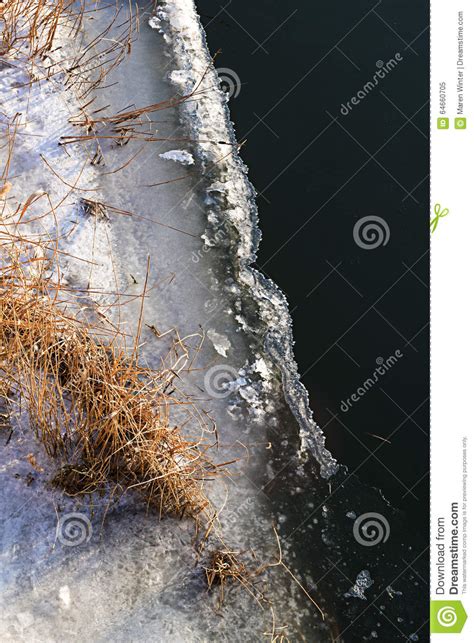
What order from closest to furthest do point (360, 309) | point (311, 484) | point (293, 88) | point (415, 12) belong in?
point (311, 484), point (360, 309), point (293, 88), point (415, 12)

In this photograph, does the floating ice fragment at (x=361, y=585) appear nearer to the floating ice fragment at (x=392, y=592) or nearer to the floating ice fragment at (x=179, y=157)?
the floating ice fragment at (x=392, y=592)

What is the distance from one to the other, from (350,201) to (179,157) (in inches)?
36.5

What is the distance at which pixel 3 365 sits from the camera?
3.13 meters

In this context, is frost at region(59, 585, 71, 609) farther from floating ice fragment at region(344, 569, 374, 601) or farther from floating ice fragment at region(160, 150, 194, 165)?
floating ice fragment at region(160, 150, 194, 165)

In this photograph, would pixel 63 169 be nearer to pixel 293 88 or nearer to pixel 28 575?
pixel 293 88

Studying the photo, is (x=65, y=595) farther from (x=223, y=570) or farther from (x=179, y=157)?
(x=179, y=157)

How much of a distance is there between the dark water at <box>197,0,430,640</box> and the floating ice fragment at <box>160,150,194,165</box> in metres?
0.34

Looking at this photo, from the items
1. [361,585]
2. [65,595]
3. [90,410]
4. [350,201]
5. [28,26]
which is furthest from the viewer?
[28,26]

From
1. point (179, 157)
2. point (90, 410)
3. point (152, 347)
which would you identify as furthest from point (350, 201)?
point (90, 410)

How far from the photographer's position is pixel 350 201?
13.7 feet

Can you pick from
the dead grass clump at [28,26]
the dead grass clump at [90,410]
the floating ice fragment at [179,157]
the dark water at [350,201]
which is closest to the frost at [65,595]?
the dead grass clump at [90,410]

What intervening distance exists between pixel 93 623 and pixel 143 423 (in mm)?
762
